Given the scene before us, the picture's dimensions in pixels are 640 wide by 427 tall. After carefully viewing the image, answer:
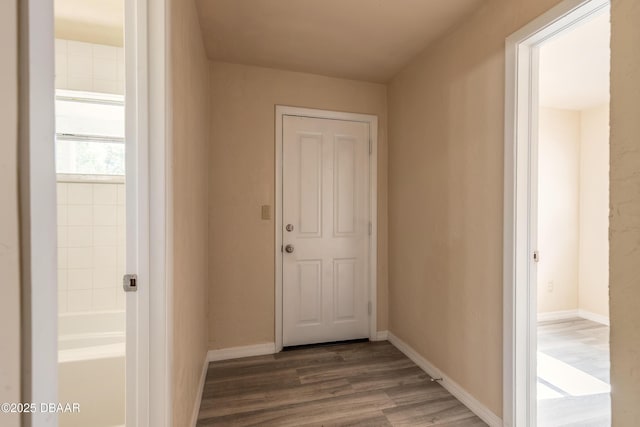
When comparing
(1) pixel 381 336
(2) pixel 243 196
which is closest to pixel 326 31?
(2) pixel 243 196

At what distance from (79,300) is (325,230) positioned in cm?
197

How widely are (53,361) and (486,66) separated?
7.28 ft

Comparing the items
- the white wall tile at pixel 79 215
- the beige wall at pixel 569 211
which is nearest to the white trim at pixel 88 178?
the white wall tile at pixel 79 215

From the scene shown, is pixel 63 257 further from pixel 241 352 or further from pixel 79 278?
pixel 241 352

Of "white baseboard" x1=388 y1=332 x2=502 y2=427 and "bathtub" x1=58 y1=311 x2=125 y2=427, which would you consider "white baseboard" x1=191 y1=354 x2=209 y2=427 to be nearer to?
"bathtub" x1=58 y1=311 x2=125 y2=427

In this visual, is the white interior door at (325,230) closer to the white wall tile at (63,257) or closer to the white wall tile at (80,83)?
the white wall tile at (80,83)

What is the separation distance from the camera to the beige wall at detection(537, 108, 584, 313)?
348 cm

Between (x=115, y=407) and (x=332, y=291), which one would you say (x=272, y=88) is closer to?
(x=332, y=291)

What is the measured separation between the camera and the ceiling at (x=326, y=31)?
1827mm

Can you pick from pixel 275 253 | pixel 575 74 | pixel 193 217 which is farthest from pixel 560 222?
pixel 193 217

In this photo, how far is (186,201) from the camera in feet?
4.98

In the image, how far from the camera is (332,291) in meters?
2.79

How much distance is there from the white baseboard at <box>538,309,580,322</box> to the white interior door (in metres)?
2.26
